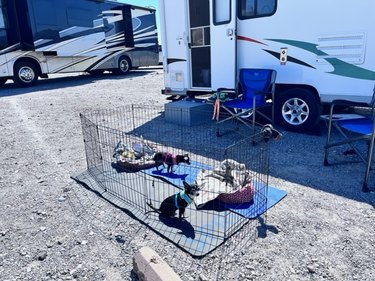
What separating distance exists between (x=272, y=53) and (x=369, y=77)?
1.32m

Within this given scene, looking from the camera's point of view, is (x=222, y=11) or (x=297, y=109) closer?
(x=297, y=109)

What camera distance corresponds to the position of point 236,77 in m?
4.77

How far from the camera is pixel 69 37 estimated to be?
34.0ft

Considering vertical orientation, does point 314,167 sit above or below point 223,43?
below

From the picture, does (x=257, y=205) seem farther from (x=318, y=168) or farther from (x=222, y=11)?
(x=222, y=11)

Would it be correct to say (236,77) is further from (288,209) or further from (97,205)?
(97,205)

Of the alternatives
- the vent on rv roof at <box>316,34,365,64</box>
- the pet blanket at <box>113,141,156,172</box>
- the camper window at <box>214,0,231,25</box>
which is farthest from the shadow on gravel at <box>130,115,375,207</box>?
the camper window at <box>214,0,231,25</box>

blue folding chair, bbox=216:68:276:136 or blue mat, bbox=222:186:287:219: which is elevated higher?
blue folding chair, bbox=216:68:276:136

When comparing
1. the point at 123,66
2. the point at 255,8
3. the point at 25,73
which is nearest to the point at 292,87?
the point at 255,8

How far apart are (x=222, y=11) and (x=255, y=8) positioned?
0.56m

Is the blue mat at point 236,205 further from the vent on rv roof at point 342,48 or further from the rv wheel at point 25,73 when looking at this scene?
the rv wheel at point 25,73

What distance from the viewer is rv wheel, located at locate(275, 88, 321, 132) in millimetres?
4117

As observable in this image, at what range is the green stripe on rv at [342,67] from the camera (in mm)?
3699

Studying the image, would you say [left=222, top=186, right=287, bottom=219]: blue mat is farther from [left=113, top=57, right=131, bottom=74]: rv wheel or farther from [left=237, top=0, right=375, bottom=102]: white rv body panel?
[left=113, top=57, right=131, bottom=74]: rv wheel
